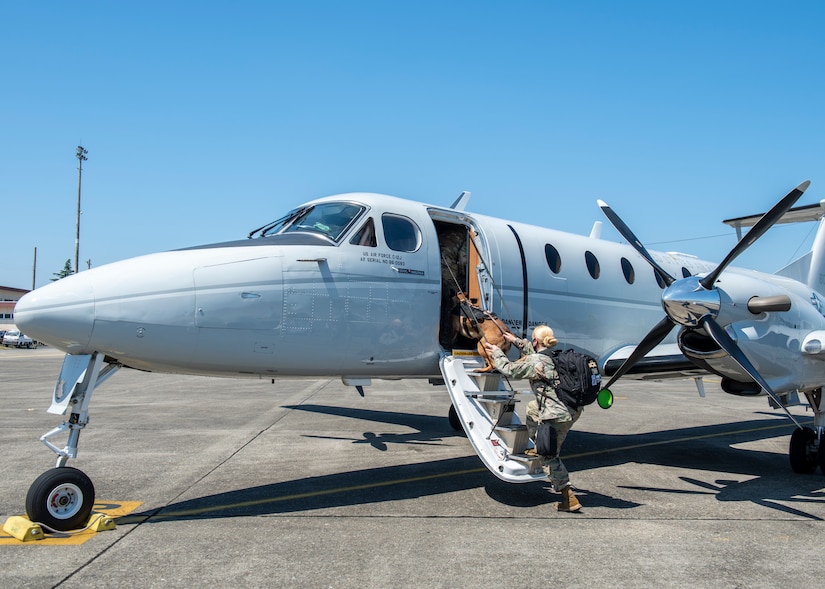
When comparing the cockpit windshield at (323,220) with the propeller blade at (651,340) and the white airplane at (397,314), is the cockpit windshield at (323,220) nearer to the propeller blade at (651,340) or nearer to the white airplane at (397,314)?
the white airplane at (397,314)

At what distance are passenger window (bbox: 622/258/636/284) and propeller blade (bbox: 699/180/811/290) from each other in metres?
3.18

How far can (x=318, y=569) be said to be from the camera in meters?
4.71

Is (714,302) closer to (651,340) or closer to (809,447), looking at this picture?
(651,340)

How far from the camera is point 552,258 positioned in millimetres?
9672

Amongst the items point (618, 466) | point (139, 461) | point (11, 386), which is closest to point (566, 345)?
point (618, 466)

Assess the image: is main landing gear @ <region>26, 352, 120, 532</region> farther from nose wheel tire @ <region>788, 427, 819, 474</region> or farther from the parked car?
the parked car

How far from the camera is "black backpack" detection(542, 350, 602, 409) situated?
21.8ft

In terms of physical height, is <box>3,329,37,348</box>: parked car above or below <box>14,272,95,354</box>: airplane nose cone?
below

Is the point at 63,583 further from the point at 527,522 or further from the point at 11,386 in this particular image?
the point at 11,386

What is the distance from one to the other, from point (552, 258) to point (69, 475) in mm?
6931

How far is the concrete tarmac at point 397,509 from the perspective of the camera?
185 inches

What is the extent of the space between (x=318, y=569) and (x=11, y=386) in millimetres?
18894

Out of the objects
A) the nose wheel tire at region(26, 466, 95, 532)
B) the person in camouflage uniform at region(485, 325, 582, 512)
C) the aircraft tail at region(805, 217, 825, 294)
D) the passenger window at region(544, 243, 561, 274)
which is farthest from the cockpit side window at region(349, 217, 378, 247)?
the aircraft tail at region(805, 217, 825, 294)

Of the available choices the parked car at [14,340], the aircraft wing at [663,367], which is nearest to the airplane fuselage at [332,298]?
the aircraft wing at [663,367]
